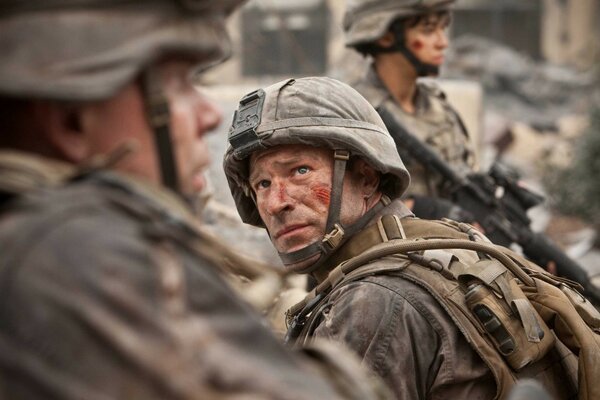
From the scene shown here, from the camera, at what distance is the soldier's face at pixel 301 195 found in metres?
4.29

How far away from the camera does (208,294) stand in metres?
2.04

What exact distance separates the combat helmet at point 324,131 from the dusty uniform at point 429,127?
348 centimetres

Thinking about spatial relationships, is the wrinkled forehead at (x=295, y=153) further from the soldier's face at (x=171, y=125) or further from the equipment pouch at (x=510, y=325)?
the soldier's face at (x=171, y=125)

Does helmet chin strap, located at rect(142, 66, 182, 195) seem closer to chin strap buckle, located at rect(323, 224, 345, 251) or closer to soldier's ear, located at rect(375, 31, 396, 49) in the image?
chin strap buckle, located at rect(323, 224, 345, 251)

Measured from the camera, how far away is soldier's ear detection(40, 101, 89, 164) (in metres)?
2.11

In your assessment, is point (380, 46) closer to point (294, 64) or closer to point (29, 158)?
point (29, 158)

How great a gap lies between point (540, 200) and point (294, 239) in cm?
367

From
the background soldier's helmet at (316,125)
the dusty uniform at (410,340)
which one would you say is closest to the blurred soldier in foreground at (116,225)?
the dusty uniform at (410,340)

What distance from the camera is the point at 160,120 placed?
2201mm

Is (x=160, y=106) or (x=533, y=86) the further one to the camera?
(x=533, y=86)

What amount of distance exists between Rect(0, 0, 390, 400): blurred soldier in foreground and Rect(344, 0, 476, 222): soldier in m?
5.78

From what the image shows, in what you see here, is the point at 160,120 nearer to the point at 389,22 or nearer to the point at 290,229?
the point at 290,229

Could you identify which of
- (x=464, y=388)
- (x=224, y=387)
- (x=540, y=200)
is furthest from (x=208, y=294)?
(x=540, y=200)

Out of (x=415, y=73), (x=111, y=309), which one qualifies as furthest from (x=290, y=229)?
(x=415, y=73)
